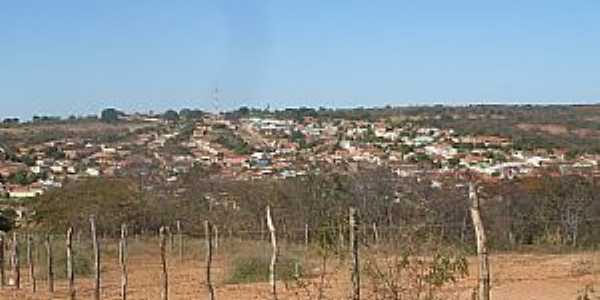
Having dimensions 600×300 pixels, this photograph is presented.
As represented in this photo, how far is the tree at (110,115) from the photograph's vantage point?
107869 mm

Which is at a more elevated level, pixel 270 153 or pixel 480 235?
pixel 480 235

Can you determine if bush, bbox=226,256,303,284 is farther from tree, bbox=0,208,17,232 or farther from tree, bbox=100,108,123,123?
tree, bbox=100,108,123,123

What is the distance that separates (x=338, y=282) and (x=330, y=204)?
1458 centimetres


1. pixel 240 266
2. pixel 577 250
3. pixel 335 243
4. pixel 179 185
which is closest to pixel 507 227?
pixel 577 250

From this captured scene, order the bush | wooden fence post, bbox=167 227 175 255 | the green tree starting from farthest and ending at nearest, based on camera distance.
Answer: the green tree < wooden fence post, bbox=167 227 175 255 < the bush

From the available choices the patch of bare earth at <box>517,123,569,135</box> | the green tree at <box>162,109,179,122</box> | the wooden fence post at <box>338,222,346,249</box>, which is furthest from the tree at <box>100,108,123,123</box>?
the wooden fence post at <box>338,222,346,249</box>

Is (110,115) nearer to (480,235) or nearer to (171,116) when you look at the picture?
(171,116)

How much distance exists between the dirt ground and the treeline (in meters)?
3.21

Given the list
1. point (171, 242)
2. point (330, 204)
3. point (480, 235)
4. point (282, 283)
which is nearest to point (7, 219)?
point (171, 242)

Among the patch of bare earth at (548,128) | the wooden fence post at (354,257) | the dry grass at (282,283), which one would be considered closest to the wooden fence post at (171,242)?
the dry grass at (282,283)

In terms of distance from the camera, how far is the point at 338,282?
22.8 meters

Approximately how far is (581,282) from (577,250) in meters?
11.5

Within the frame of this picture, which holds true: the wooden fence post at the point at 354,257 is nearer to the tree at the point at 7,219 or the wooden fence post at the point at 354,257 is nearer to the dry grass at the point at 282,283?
the dry grass at the point at 282,283

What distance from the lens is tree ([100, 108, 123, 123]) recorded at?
108 meters
